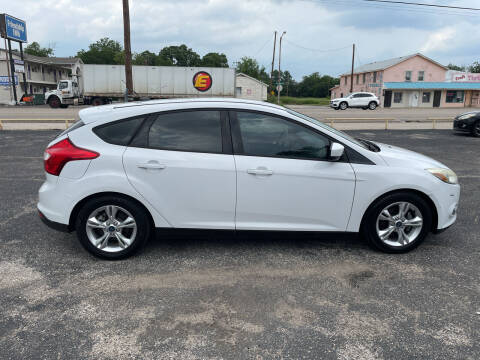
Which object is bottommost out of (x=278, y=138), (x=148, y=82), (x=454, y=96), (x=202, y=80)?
(x=278, y=138)

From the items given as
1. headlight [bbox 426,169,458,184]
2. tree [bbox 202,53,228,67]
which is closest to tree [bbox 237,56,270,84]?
tree [bbox 202,53,228,67]

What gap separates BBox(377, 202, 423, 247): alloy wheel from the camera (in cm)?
400

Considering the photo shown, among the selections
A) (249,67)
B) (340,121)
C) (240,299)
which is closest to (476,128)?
(340,121)

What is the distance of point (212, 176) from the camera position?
3.75 metres

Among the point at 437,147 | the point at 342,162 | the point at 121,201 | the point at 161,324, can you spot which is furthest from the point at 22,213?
the point at 437,147

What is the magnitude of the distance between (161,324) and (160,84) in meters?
32.8

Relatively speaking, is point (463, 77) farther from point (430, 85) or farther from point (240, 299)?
point (240, 299)

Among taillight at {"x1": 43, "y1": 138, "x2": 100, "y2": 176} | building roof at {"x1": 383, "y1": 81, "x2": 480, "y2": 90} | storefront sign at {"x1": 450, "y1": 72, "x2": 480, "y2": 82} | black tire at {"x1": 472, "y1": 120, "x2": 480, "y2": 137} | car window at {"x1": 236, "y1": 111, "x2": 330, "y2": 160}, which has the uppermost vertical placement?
storefront sign at {"x1": 450, "y1": 72, "x2": 480, "y2": 82}

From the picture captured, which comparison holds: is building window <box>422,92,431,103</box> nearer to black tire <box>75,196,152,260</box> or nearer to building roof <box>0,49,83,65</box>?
building roof <box>0,49,83,65</box>

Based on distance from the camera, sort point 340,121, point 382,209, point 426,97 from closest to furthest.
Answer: point 382,209
point 340,121
point 426,97

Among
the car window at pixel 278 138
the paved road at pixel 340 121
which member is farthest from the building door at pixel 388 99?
the car window at pixel 278 138

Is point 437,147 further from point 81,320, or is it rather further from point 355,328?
point 81,320

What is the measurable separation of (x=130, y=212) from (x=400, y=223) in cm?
276

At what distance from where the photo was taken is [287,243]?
14.7ft
